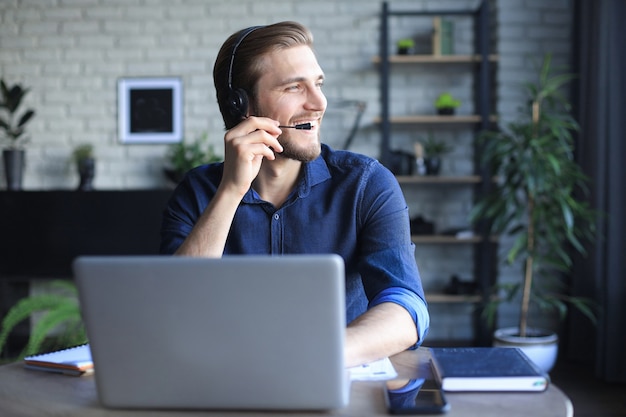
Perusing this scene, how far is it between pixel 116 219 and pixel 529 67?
2.71m

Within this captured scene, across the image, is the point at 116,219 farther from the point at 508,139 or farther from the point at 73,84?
the point at 508,139

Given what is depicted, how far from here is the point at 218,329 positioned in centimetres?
87

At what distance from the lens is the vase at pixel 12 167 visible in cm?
463

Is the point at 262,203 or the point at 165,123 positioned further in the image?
the point at 165,123

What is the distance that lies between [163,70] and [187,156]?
2.03 ft

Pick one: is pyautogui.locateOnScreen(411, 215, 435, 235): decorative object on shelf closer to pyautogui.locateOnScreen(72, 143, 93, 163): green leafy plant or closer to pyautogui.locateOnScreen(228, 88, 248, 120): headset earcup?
pyautogui.locateOnScreen(72, 143, 93, 163): green leafy plant

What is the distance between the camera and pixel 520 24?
15.1 ft

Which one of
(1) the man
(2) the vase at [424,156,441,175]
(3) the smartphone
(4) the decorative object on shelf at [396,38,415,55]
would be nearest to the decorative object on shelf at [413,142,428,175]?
(2) the vase at [424,156,441,175]

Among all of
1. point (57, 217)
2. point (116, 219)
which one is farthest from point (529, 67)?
point (57, 217)

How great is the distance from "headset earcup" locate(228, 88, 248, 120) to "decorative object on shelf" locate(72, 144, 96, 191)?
3.07 metres

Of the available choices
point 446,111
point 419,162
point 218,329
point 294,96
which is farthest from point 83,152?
point 218,329

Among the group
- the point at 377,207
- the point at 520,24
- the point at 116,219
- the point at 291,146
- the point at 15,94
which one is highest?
the point at 520,24

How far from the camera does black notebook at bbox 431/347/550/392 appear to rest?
989 millimetres

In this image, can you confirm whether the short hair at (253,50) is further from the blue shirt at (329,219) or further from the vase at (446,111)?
the vase at (446,111)
